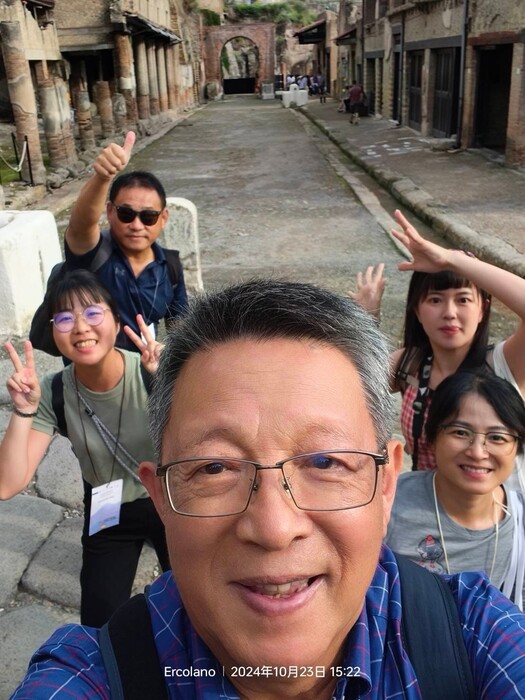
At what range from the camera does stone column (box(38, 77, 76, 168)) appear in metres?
12.9

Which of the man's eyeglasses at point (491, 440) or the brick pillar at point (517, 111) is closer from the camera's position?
the man's eyeglasses at point (491, 440)

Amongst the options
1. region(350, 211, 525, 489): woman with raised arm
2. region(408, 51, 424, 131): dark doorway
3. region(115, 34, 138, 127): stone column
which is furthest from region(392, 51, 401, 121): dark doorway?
region(350, 211, 525, 489): woman with raised arm

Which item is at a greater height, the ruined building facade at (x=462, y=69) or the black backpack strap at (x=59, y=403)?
the ruined building facade at (x=462, y=69)

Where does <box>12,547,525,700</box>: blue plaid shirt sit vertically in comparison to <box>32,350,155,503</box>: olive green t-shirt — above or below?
above

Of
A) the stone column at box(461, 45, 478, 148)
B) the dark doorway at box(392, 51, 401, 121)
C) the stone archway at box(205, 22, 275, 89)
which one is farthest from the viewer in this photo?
the stone archway at box(205, 22, 275, 89)

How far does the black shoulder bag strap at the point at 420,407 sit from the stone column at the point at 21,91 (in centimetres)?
1092

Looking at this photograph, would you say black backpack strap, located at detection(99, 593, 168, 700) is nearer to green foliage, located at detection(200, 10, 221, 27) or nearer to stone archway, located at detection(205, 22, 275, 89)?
green foliage, located at detection(200, 10, 221, 27)

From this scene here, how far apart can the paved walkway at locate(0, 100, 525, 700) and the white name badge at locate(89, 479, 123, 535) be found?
726 mm

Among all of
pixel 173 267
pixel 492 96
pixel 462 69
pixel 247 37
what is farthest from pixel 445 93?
pixel 247 37

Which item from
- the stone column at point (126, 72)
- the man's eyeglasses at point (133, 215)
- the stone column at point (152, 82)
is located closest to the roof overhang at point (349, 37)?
the stone column at point (152, 82)

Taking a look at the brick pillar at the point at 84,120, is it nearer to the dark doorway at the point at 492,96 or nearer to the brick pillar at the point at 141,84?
the brick pillar at the point at 141,84

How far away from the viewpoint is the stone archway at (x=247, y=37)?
42.8 metres

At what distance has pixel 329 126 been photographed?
21734mm

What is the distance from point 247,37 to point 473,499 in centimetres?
4653
